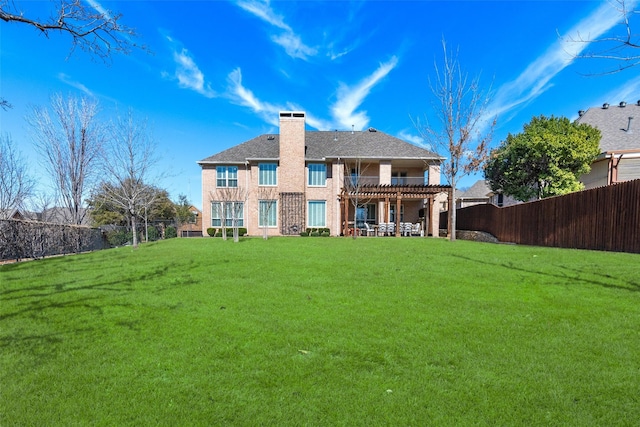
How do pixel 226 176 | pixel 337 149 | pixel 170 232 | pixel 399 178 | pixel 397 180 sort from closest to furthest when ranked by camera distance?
pixel 337 149 < pixel 226 176 < pixel 399 178 < pixel 397 180 < pixel 170 232

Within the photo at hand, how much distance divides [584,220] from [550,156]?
8505 millimetres

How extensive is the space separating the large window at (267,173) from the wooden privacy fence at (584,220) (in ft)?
50.4

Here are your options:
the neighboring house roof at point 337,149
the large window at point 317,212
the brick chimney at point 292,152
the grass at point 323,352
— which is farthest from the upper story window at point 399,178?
the grass at point 323,352

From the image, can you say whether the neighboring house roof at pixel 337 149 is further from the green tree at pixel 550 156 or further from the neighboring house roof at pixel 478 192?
the neighboring house roof at pixel 478 192

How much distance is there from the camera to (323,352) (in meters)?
3.08

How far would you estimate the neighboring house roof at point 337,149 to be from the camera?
2259 centimetres

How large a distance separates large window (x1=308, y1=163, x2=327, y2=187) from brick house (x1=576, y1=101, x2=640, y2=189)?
55.2 feet

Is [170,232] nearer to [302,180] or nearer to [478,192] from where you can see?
[302,180]

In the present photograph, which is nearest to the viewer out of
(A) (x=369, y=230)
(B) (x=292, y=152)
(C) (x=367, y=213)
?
(A) (x=369, y=230)

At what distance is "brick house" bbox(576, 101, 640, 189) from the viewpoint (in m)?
17.7

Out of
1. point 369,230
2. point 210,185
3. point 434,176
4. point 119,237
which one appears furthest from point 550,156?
point 119,237

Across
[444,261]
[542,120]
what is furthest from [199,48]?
[542,120]

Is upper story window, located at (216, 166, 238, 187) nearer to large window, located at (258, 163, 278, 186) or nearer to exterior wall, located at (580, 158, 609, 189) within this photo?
large window, located at (258, 163, 278, 186)

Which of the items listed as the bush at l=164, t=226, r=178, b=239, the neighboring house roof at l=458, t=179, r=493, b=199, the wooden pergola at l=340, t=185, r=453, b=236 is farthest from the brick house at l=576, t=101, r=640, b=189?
the bush at l=164, t=226, r=178, b=239
